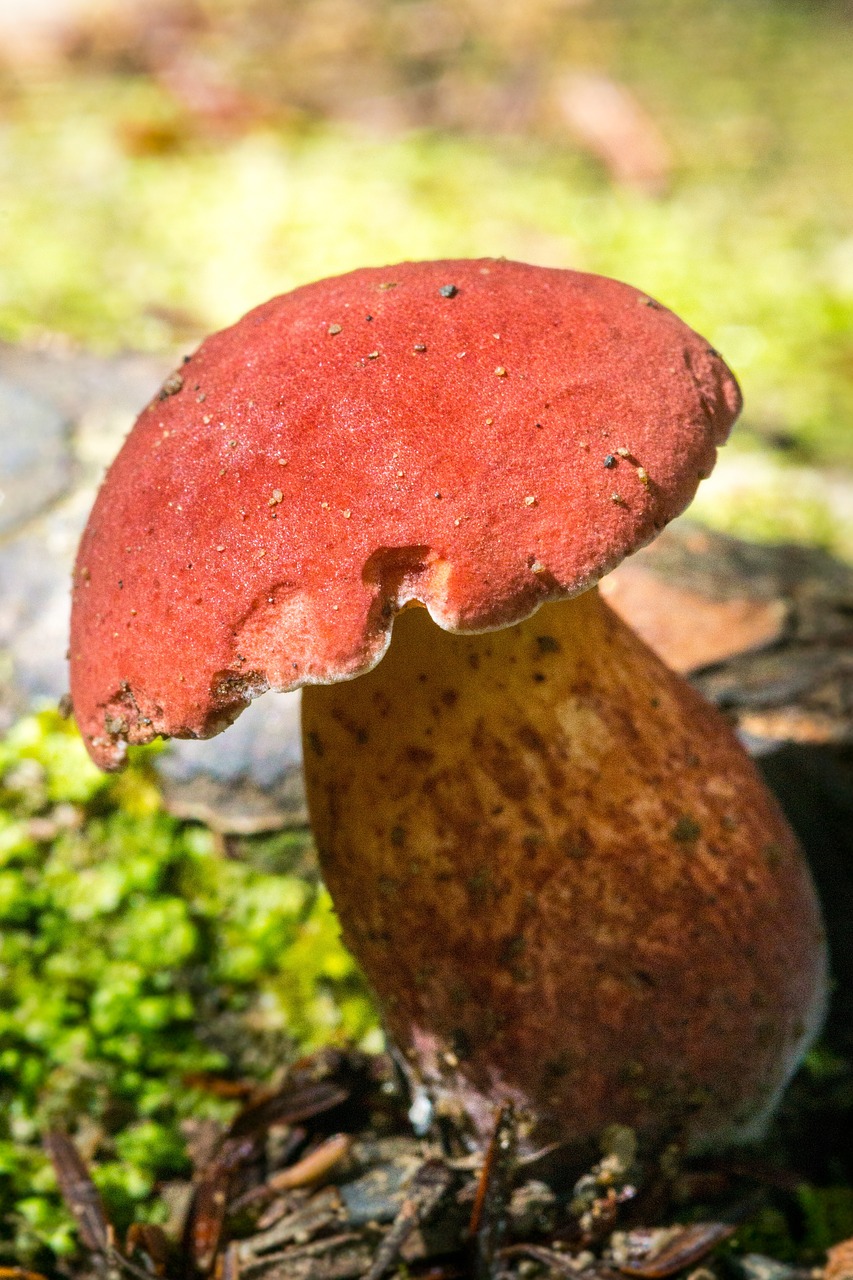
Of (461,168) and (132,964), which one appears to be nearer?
(132,964)

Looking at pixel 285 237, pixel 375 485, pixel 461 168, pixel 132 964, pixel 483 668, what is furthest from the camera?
pixel 461 168

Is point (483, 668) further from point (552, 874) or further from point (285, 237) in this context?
point (285, 237)

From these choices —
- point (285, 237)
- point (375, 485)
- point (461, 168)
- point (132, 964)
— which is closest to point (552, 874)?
point (375, 485)

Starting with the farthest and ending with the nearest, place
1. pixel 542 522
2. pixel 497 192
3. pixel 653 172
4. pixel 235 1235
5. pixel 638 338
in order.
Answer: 1. pixel 653 172
2. pixel 497 192
3. pixel 235 1235
4. pixel 638 338
5. pixel 542 522

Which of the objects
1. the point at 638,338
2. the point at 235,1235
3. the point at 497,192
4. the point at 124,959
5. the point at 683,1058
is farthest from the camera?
the point at 497,192

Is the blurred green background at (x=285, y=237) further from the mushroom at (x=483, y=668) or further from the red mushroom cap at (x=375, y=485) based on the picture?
the red mushroom cap at (x=375, y=485)

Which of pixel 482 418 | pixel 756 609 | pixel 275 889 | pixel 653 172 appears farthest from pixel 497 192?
pixel 482 418

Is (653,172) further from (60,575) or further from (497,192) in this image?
(60,575)
